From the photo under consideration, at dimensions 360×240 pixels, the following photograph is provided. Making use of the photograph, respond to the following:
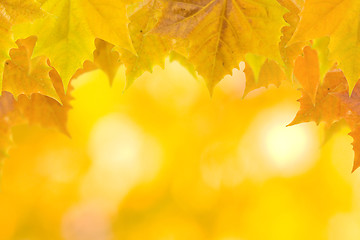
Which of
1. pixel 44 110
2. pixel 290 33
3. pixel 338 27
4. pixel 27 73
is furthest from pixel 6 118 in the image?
pixel 338 27

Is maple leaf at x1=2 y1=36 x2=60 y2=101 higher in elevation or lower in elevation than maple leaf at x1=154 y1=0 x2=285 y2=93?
higher

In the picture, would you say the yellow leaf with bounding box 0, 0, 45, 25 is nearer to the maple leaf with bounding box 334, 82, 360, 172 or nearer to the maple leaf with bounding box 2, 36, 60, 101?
the maple leaf with bounding box 2, 36, 60, 101

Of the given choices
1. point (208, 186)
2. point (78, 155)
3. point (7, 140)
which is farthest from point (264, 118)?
point (7, 140)

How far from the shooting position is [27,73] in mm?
1136

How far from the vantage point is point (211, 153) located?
1070 cm

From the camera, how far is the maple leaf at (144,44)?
3.58ft

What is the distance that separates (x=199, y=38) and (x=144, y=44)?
0.15 metres

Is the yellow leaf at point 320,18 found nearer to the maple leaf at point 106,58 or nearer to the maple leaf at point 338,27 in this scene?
the maple leaf at point 338,27

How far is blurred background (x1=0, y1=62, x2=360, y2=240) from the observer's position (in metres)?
9.54

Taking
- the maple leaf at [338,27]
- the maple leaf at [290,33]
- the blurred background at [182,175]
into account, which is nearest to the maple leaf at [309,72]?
the maple leaf at [290,33]

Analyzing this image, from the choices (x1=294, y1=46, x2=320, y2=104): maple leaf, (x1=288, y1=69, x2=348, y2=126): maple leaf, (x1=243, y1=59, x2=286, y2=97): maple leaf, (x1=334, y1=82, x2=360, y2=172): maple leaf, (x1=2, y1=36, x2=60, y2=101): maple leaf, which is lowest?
(x1=334, y1=82, x2=360, y2=172): maple leaf

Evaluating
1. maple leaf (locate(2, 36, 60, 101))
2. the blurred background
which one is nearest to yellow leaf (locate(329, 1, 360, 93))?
maple leaf (locate(2, 36, 60, 101))

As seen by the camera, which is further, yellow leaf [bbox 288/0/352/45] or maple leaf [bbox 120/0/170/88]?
maple leaf [bbox 120/0/170/88]

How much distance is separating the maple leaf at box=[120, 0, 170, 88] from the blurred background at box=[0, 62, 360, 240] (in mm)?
8364
